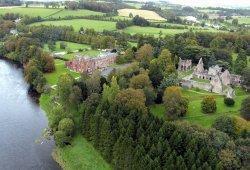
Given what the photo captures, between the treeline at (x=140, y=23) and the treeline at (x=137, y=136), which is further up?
the treeline at (x=137, y=136)

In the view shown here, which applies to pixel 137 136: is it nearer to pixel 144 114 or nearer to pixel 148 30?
pixel 144 114

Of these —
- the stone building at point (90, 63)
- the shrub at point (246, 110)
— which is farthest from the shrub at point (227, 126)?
the stone building at point (90, 63)

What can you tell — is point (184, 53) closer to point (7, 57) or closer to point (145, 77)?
point (145, 77)

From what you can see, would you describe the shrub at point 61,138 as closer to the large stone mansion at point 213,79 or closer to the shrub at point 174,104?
the shrub at point 174,104

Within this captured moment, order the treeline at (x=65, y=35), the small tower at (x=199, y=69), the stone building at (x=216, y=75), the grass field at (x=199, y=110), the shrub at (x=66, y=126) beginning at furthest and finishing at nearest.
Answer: the treeline at (x=65, y=35) < the small tower at (x=199, y=69) < the stone building at (x=216, y=75) < the grass field at (x=199, y=110) < the shrub at (x=66, y=126)

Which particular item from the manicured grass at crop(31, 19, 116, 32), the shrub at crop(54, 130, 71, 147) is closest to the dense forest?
the shrub at crop(54, 130, 71, 147)

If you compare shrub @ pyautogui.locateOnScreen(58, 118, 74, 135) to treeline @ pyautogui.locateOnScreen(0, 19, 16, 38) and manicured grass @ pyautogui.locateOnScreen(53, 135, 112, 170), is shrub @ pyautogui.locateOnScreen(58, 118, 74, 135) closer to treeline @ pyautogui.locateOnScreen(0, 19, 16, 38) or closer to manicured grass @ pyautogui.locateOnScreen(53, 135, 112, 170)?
manicured grass @ pyautogui.locateOnScreen(53, 135, 112, 170)

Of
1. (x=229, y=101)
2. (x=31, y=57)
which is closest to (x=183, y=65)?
(x=229, y=101)
